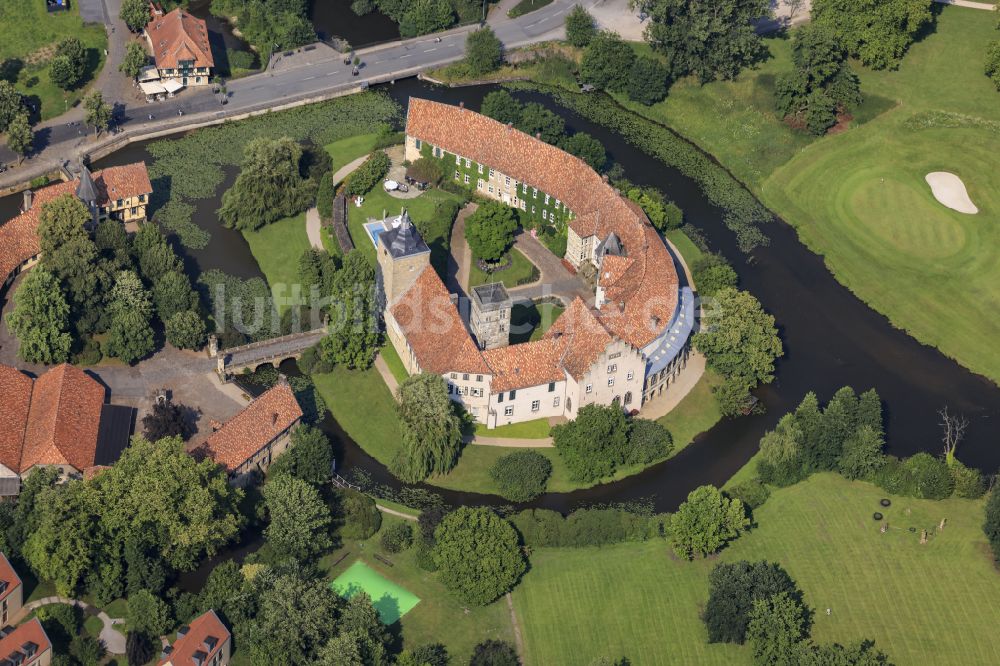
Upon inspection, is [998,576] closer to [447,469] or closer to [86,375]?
[447,469]

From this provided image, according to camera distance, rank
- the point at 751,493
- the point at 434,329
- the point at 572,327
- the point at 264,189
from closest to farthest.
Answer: the point at 751,493 → the point at 572,327 → the point at 434,329 → the point at 264,189

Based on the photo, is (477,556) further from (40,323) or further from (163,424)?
(40,323)

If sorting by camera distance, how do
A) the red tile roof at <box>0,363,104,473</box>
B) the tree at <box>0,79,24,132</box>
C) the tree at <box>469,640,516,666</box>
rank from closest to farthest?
the tree at <box>469,640,516,666</box>
the red tile roof at <box>0,363,104,473</box>
the tree at <box>0,79,24,132</box>

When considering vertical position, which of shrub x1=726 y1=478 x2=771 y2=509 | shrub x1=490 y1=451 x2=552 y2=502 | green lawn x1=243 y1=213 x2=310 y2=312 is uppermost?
green lawn x1=243 y1=213 x2=310 y2=312

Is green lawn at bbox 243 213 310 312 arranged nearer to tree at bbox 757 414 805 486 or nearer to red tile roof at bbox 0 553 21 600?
red tile roof at bbox 0 553 21 600

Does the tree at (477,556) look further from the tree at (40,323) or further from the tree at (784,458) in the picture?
the tree at (40,323)

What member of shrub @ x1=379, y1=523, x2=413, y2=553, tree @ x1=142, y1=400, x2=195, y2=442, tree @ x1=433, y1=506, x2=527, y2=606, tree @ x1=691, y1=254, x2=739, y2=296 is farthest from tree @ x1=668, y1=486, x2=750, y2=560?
tree @ x1=142, y1=400, x2=195, y2=442

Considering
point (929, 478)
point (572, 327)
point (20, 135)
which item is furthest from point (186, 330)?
point (929, 478)
